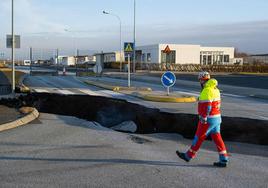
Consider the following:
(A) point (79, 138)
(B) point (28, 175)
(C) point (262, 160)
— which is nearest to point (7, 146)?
(A) point (79, 138)

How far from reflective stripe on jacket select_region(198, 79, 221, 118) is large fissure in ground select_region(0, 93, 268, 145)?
3.67m

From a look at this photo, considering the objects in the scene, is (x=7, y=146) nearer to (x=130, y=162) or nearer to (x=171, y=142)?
(x=130, y=162)

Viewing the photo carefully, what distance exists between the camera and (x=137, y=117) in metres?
13.6

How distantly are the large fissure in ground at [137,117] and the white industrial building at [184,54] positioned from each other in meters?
58.8

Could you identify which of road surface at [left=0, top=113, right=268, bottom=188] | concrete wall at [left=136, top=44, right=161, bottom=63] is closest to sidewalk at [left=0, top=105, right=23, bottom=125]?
road surface at [left=0, top=113, right=268, bottom=188]

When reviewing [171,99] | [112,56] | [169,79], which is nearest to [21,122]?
[171,99]

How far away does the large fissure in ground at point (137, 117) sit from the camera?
1136 centimetres

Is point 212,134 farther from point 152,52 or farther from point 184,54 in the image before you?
point 184,54

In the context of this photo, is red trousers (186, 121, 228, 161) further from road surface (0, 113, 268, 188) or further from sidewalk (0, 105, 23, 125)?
sidewalk (0, 105, 23, 125)

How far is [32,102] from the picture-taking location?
16141mm

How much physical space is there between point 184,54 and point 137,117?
69.5 metres

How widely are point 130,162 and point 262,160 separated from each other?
2537 millimetres

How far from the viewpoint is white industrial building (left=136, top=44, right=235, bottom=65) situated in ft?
259

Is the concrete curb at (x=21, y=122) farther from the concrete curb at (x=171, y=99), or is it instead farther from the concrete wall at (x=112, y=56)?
the concrete wall at (x=112, y=56)
